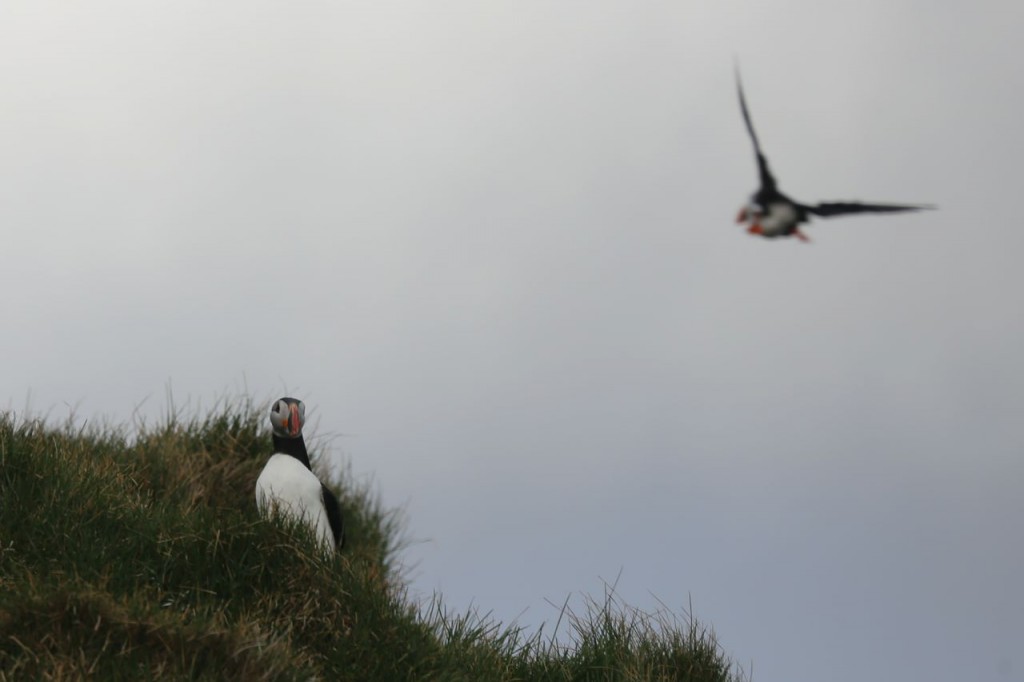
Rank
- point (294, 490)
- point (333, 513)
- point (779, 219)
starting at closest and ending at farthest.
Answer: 1. point (779, 219)
2. point (294, 490)
3. point (333, 513)

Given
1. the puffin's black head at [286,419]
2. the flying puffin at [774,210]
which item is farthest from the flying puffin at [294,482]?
the flying puffin at [774,210]

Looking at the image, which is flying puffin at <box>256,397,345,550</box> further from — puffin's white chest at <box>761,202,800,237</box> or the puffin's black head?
puffin's white chest at <box>761,202,800,237</box>

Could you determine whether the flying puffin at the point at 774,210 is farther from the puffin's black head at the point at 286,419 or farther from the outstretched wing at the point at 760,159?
the puffin's black head at the point at 286,419

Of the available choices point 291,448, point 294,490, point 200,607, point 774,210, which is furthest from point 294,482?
point 774,210

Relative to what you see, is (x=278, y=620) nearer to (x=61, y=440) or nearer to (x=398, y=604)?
(x=398, y=604)

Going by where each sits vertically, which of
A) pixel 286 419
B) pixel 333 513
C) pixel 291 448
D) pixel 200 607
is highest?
pixel 286 419

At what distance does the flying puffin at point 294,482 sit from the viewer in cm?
1066

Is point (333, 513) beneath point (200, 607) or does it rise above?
above

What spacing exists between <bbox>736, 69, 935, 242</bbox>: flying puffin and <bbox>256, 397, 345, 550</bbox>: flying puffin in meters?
3.88

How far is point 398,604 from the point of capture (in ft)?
32.2

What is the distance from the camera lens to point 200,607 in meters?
9.02

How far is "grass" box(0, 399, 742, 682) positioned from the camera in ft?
27.3

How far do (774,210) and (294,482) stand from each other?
4480mm

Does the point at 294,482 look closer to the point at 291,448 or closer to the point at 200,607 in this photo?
the point at 291,448
